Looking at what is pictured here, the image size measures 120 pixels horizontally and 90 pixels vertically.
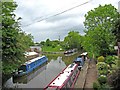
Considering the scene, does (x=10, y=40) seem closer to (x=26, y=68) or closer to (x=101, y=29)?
(x=26, y=68)

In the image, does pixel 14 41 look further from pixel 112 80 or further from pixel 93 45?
pixel 93 45

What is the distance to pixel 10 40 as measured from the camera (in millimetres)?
16250

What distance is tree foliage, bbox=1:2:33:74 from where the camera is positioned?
15.8 metres

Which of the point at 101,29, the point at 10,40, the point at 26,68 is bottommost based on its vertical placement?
the point at 26,68

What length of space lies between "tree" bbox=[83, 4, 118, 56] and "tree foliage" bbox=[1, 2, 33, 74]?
37.0 feet

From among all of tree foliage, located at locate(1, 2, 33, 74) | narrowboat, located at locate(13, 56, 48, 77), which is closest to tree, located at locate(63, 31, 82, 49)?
narrowboat, located at locate(13, 56, 48, 77)

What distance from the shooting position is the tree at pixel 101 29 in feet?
84.9

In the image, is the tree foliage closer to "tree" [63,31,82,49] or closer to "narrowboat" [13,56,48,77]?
"narrowboat" [13,56,48,77]

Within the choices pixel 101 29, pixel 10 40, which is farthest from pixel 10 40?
pixel 101 29

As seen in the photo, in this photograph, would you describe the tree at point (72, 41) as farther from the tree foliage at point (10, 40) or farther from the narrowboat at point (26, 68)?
the tree foliage at point (10, 40)

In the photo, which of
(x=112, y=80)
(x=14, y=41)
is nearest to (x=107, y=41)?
(x=14, y=41)

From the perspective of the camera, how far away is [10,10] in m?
16.6

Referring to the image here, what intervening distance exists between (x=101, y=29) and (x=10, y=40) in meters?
12.4

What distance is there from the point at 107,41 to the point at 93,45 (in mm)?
1765
